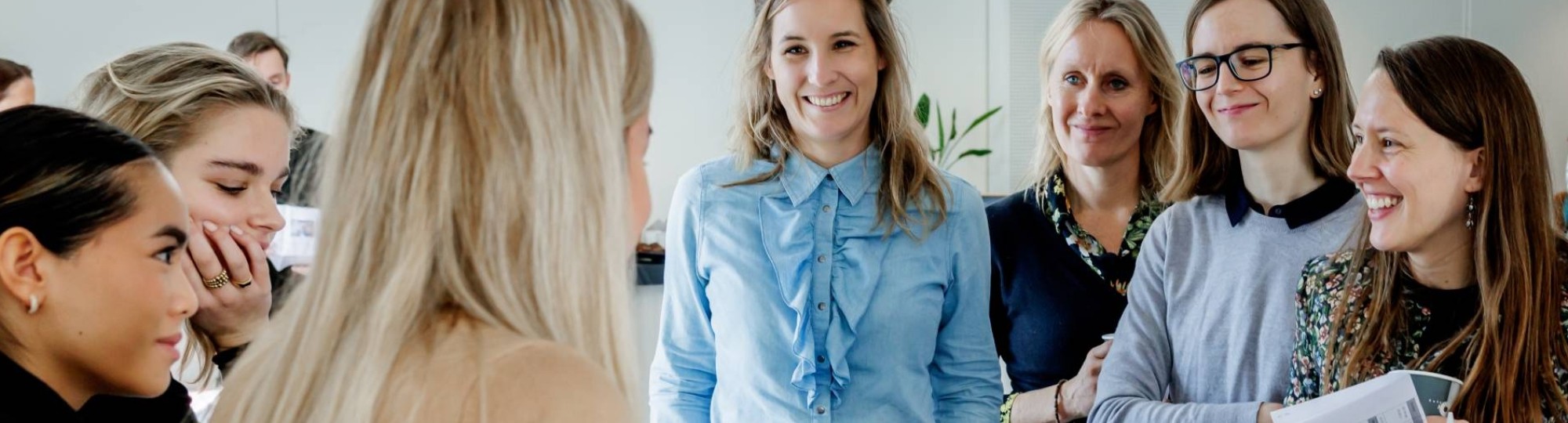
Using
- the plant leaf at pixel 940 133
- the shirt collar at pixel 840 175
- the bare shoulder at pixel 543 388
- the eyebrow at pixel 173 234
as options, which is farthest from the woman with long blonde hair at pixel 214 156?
the plant leaf at pixel 940 133

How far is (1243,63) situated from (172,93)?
1439mm

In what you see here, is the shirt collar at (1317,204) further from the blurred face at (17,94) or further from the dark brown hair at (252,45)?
the blurred face at (17,94)

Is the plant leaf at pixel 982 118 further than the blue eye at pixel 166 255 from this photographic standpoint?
Yes

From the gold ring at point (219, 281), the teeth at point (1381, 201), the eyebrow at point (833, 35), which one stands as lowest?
the gold ring at point (219, 281)

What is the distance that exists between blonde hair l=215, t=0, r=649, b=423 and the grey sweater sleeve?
100 cm

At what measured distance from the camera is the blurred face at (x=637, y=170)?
112cm

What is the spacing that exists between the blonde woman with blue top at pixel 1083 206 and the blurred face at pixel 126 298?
1313 millimetres

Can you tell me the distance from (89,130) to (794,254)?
3.47 feet

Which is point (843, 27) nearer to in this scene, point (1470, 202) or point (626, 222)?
point (1470, 202)

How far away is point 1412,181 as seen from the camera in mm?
1621

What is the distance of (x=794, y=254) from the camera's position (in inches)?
80.0

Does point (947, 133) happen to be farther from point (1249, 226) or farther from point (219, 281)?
point (219, 281)

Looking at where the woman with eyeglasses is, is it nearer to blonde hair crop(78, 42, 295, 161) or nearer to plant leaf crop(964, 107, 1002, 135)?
blonde hair crop(78, 42, 295, 161)

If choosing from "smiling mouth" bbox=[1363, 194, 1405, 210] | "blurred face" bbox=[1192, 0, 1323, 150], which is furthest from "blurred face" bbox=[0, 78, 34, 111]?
"smiling mouth" bbox=[1363, 194, 1405, 210]
